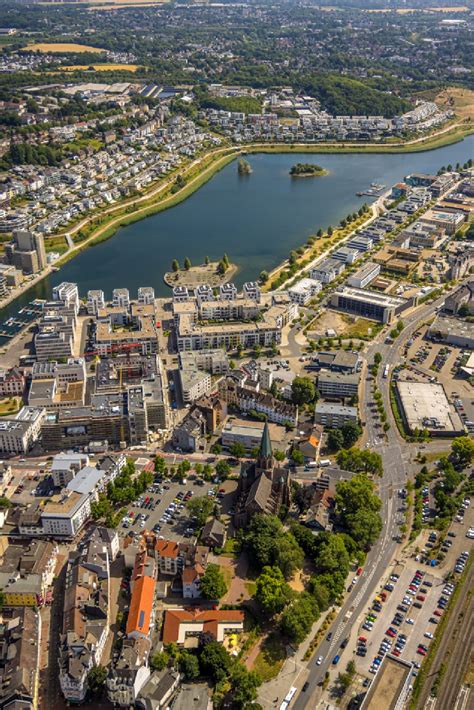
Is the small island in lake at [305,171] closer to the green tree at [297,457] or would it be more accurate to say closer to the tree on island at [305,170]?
the tree on island at [305,170]

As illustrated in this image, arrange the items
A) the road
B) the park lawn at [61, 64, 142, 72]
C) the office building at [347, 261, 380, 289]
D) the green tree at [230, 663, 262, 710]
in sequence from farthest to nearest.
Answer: the park lawn at [61, 64, 142, 72] < the office building at [347, 261, 380, 289] < the road < the green tree at [230, 663, 262, 710]

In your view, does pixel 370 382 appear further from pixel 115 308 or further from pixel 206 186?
pixel 206 186

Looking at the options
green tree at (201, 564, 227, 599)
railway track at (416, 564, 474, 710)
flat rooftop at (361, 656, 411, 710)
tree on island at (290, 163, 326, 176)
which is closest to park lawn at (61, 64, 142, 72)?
tree on island at (290, 163, 326, 176)

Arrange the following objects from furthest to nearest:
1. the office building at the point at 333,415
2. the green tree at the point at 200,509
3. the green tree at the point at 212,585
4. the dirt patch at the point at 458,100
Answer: the dirt patch at the point at 458,100 → the office building at the point at 333,415 → the green tree at the point at 200,509 → the green tree at the point at 212,585

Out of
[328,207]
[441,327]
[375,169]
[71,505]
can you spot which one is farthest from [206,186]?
[71,505]

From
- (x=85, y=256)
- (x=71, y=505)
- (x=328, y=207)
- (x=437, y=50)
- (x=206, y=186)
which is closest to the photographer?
(x=71, y=505)

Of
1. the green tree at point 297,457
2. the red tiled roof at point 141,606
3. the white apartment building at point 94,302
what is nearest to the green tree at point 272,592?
the red tiled roof at point 141,606

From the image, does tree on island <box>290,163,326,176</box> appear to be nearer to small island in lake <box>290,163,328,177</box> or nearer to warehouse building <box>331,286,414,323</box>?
small island in lake <box>290,163,328,177</box>
